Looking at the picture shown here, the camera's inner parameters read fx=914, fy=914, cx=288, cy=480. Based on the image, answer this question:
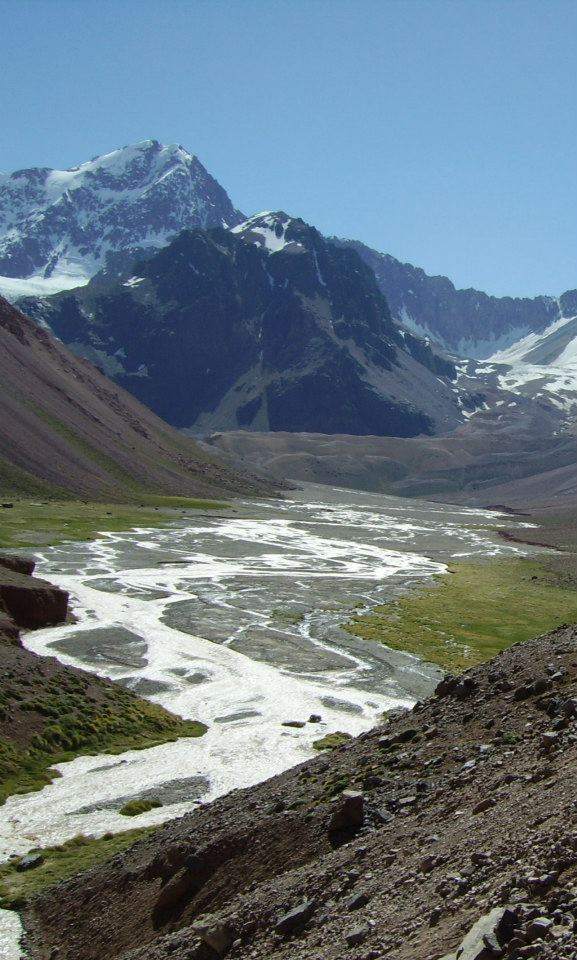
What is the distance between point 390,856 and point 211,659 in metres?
54.5

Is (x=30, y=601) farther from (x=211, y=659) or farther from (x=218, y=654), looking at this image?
(x=218, y=654)

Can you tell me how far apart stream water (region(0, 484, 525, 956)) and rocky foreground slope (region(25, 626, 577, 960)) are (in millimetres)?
9947

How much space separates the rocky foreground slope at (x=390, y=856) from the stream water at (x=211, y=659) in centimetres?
995

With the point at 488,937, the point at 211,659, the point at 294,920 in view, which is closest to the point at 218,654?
the point at 211,659

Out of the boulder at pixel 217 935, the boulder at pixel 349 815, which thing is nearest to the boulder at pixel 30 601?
the boulder at pixel 349 815

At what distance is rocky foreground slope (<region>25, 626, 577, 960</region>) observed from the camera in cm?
1380

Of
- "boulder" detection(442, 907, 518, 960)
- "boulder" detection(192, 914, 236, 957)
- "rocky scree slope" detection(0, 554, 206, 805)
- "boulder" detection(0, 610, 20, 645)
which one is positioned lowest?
"rocky scree slope" detection(0, 554, 206, 805)

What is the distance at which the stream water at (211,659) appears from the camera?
1556 inches

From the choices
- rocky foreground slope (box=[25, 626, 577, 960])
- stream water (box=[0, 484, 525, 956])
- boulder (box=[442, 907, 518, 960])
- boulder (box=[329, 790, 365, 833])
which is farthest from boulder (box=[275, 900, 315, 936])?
stream water (box=[0, 484, 525, 956])

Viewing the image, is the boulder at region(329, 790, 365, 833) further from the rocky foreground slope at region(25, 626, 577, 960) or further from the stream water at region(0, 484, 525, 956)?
the stream water at region(0, 484, 525, 956)

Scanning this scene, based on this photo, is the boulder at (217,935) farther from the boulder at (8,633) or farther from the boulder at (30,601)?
the boulder at (30,601)

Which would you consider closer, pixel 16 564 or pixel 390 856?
pixel 390 856

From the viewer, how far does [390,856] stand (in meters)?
18.5

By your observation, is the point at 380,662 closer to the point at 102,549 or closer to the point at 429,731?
the point at 429,731
